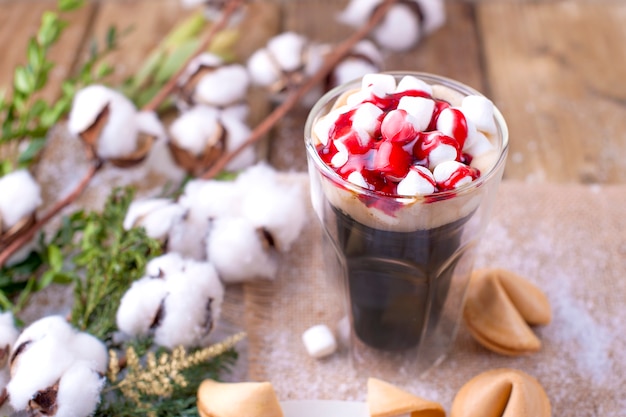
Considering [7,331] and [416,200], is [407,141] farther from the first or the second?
[7,331]

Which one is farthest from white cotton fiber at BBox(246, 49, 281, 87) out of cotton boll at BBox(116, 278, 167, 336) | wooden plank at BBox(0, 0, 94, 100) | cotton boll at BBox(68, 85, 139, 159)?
cotton boll at BBox(116, 278, 167, 336)

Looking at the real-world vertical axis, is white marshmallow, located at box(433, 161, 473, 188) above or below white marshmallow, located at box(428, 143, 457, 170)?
below

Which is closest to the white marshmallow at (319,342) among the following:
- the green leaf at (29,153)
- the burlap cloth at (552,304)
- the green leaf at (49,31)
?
the burlap cloth at (552,304)

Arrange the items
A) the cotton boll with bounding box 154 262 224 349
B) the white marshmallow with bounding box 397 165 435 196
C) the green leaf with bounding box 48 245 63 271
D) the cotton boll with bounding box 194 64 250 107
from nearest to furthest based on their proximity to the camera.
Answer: the white marshmallow with bounding box 397 165 435 196, the cotton boll with bounding box 154 262 224 349, the green leaf with bounding box 48 245 63 271, the cotton boll with bounding box 194 64 250 107

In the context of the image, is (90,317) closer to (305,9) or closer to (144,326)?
(144,326)

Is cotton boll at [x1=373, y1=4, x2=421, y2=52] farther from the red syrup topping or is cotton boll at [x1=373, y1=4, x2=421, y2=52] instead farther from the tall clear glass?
the red syrup topping

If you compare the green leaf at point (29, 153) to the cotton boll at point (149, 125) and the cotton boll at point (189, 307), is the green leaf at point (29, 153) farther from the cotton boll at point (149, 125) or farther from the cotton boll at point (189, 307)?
the cotton boll at point (189, 307)
